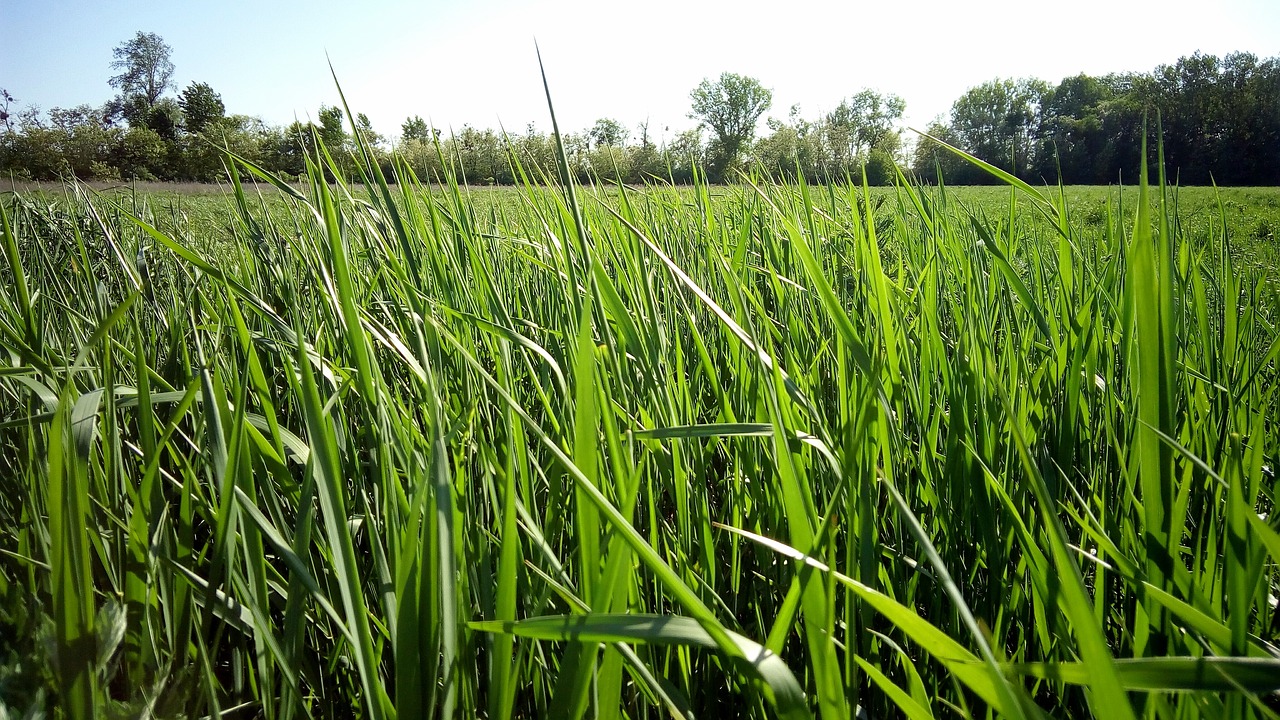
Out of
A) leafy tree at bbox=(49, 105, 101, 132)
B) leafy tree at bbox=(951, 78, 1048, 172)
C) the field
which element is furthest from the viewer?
leafy tree at bbox=(951, 78, 1048, 172)

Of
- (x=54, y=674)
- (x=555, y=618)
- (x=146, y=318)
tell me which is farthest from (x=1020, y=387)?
(x=146, y=318)

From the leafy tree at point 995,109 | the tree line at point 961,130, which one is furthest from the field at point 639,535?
the leafy tree at point 995,109

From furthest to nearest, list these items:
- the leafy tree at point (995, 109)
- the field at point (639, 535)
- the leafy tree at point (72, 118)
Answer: the leafy tree at point (995, 109) < the leafy tree at point (72, 118) < the field at point (639, 535)

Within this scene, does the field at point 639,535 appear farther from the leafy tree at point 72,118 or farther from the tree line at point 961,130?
the leafy tree at point 72,118

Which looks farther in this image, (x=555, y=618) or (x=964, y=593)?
(x=964, y=593)

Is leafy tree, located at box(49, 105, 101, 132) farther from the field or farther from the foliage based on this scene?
the field

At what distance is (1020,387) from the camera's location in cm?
62

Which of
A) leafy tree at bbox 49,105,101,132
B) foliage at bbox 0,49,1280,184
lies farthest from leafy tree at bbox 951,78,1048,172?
leafy tree at bbox 49,105,101,132

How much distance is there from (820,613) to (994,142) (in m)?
40.8

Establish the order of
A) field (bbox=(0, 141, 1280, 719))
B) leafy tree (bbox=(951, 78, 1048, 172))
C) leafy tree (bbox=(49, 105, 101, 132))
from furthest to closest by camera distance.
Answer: leafy tree (bbox=(951, 78, 1048, 172))
leafy tree (bbox=(49, 105, 101, 132))
field (bbox=(0, 141, 1280, 719))

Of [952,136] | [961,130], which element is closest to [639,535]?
[952,136]

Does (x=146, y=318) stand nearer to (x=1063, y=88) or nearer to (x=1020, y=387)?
(x=1020, y=387)

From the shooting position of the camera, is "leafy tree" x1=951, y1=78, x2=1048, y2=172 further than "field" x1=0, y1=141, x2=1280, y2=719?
Yes

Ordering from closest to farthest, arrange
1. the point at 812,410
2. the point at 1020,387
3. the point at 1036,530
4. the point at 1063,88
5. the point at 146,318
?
the point at 812,410 < the point at 1036,530 < the point at 1020,387 < the point at 146,318 < the point at 1063,88
